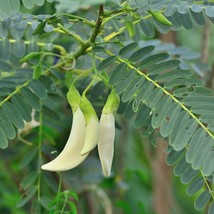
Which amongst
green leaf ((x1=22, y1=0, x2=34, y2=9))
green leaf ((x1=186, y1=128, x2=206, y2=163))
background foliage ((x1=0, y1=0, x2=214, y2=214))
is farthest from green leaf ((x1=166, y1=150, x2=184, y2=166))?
green leaf ((x1=22, y1=0, x2=34, y2=9))

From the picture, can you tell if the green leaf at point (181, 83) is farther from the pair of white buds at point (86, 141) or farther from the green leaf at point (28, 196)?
the green leaf at point (28, 196)

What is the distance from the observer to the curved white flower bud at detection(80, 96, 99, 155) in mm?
1063

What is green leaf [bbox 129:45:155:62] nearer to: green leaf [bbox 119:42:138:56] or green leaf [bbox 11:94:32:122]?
green leaf [bbox 119:42:138:56]

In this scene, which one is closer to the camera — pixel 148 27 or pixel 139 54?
pixel 139 54

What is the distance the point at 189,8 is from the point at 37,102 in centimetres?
32

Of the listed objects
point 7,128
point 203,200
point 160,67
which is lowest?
point 203,200

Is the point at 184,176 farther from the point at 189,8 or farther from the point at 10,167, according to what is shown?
the point at 10,167

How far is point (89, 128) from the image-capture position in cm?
109

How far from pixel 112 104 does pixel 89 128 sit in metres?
0.06

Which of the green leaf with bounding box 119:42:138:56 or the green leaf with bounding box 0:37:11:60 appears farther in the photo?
the green leaf with bounding box 0:37:11:60

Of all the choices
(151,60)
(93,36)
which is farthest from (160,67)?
(93,36)

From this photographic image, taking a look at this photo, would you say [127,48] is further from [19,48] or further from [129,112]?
[19,48]

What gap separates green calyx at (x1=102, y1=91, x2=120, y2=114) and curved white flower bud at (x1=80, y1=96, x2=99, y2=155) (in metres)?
0.03

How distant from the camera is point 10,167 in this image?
2.18 m
